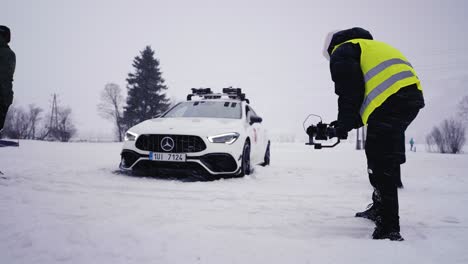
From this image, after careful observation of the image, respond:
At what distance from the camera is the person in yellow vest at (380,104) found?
8.05ft

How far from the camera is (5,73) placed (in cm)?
423

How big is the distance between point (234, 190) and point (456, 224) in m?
2.62

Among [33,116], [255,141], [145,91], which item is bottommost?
[255,141]

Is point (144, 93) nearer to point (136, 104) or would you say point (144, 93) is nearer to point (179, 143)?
point (136, 104)

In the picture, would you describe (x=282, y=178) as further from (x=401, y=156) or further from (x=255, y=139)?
(x=401, y=156)

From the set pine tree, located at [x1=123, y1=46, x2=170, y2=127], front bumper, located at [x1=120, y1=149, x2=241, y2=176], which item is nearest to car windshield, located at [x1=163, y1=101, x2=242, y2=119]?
front bumper, located at [x1=120, y1=149, x2=241, y2=176]

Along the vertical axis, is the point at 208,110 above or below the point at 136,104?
below

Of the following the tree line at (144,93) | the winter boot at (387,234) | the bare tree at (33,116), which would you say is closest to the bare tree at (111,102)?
the tree line at (144,93)

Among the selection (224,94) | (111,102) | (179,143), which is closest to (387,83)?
(179,143)

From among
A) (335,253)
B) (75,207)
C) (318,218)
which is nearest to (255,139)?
(318,218)

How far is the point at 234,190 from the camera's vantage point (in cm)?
452

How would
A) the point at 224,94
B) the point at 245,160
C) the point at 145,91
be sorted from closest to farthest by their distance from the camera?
1. the point at 245,160
2. the point at 224,94
3. the point at 145,91

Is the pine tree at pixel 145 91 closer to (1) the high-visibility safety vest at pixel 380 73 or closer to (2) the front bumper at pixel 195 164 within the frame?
(2) the front bumper at pixel 195 164

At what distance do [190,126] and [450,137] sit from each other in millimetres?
22766
